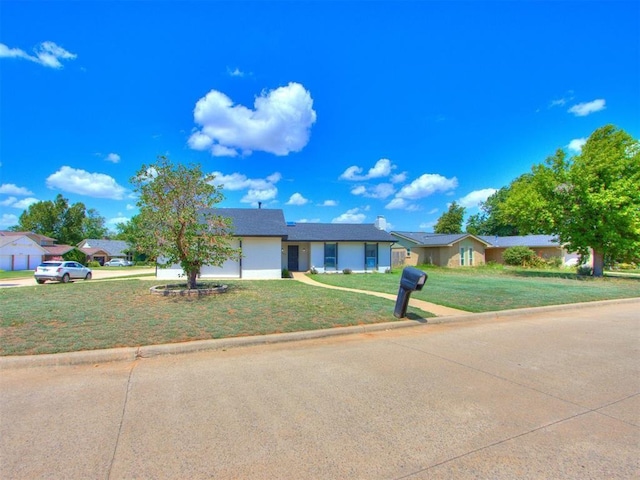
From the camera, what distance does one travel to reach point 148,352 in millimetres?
5512

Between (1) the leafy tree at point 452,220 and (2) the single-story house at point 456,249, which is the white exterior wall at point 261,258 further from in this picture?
(1) the leafy tree at point 452,220

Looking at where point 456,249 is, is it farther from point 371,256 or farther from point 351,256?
point 351,256

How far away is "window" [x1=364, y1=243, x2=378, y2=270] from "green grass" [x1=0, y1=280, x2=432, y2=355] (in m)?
14.2

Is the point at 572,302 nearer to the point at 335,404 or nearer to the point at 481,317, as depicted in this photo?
the point at 481,317

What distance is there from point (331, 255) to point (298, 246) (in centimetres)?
280

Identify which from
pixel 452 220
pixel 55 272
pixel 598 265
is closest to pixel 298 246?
pixel 55 272

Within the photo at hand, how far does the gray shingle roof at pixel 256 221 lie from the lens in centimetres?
2018

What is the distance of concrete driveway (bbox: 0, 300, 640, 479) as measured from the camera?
268cm

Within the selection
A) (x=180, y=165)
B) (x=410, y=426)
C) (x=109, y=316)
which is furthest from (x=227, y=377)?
(x=180, y=165)

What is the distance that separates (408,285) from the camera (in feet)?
26.1

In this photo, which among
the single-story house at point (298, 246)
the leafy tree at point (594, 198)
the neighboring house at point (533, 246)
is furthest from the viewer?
the neighboring house at point (533, 246)

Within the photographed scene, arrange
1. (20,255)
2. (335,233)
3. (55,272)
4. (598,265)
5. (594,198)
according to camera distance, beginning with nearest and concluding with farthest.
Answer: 1. (594,198)
2. (55,272)
3. (598,265)
4. (335,233)
5. (20,255)

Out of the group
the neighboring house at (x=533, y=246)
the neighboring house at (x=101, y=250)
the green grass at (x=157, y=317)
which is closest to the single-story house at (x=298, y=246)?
the green grass at (x=157, y=317)

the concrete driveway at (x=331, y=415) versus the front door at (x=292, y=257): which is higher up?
the front door at (x=292, y=257)
